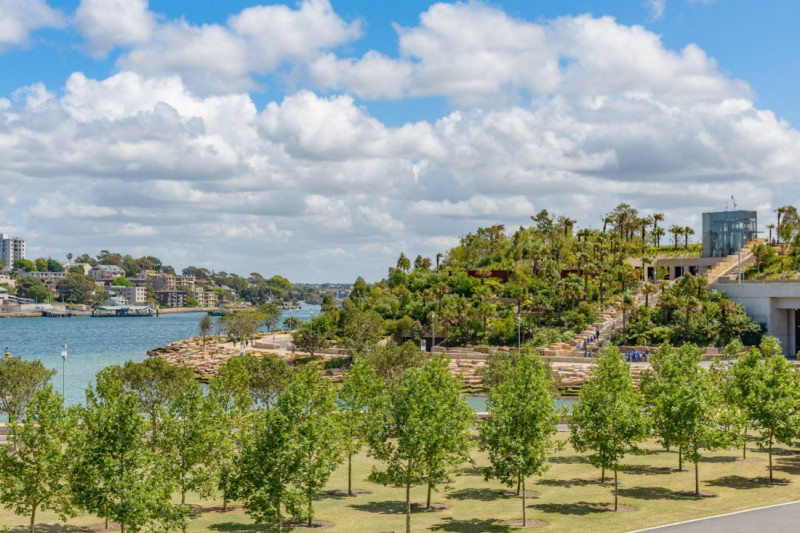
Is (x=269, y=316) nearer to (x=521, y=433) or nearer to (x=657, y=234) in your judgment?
(x=657, y=234)

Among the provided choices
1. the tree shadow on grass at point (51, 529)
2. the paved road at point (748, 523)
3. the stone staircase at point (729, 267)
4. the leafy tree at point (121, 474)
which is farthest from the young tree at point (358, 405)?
the stone staircase at point (729, 267)

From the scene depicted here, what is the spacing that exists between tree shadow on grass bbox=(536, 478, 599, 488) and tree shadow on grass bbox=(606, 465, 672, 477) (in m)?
1.87

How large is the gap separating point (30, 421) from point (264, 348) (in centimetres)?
8893

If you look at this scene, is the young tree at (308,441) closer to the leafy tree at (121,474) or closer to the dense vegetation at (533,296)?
the leafy tree at (121,474)

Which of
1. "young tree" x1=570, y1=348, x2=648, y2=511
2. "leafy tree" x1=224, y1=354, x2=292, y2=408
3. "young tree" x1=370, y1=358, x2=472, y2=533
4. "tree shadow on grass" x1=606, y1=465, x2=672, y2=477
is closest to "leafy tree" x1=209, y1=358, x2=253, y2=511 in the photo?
"young tree" x1=370, y1=358, x2=472, y2=533

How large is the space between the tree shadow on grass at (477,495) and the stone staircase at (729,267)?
7837 cm

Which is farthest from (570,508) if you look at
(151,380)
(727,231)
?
(727,231)

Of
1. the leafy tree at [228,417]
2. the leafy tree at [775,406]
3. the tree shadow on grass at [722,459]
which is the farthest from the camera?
the tree shadow on grass at [722,459]

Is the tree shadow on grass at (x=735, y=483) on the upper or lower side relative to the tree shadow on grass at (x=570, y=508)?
upper

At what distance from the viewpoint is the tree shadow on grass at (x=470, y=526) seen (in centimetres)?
3538

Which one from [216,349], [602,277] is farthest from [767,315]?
[216,349]

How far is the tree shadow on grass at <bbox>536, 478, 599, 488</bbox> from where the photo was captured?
43688 mm

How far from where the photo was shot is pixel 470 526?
36.0 meters

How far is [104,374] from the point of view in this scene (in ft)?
138
